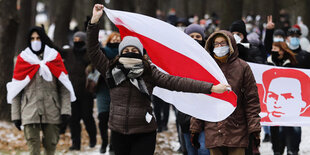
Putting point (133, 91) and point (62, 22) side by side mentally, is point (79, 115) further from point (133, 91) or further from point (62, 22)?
point (62, 22)

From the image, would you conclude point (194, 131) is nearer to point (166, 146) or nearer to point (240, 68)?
point (240, 68)

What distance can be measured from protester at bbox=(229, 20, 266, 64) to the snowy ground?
241 cm

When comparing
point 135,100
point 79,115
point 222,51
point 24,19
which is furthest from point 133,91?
point 24,19

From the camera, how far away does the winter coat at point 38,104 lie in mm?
8773

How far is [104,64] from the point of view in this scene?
6.67m

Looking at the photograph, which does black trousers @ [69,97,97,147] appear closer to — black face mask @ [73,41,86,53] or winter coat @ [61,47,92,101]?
winter coat @ [61,47,92,101]

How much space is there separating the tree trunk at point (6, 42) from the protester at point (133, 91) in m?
7.86

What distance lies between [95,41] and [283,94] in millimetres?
4012

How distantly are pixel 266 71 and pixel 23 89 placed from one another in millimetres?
3806

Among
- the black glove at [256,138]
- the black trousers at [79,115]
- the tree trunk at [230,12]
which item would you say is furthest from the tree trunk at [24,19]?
the black glove at [256,138]

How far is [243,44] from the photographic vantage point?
857cm

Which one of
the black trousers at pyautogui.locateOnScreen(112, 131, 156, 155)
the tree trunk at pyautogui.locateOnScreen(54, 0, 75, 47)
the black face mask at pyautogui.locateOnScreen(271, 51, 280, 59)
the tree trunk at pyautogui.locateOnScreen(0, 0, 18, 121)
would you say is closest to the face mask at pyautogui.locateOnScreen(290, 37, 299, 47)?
the black face mask at pyautogui.locateOnScreen(271, 51, 280, 59)

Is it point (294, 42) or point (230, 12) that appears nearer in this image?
point (294, 42)

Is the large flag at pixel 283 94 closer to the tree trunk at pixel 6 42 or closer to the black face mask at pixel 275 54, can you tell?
the black face mask at pixel 275 54
